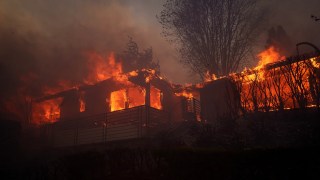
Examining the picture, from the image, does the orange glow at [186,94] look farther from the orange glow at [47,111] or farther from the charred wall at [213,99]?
the orange glow at [47,111]

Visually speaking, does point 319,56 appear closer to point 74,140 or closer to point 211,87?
point 211,87

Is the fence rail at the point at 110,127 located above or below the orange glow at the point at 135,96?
below

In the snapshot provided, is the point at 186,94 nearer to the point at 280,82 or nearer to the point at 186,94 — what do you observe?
the point at 186,94

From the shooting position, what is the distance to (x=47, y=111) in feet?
90.8

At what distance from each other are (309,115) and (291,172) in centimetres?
1048

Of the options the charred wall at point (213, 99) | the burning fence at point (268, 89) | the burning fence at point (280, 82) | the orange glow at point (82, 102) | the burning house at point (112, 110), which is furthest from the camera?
the orange glow at point (82, 102)

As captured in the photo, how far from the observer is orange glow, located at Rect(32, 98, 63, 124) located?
88.6ft

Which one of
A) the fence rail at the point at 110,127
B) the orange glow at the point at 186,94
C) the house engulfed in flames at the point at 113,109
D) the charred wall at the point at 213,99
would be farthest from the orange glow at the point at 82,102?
the charred wall at the point at 213,99

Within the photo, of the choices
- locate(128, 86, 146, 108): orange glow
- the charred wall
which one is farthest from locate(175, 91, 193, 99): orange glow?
locate(128, 86, 146, 108): orange glow

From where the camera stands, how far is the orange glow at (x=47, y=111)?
27.0 m

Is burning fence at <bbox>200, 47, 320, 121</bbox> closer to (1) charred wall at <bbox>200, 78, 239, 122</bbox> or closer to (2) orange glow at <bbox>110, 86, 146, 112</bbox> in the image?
(1) charred wall at <bbox>200, 78, 239, 122</bbox>

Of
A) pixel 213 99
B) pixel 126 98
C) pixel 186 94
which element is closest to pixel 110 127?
pixel 126 98

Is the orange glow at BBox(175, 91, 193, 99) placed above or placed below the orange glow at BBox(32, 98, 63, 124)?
above

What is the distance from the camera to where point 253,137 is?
42.8 feet
